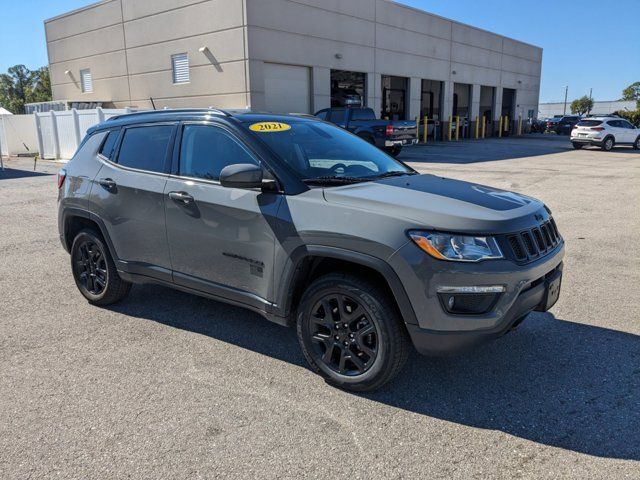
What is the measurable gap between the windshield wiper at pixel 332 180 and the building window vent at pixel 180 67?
22345 mm

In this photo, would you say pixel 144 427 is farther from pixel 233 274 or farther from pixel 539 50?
pixel 539 50

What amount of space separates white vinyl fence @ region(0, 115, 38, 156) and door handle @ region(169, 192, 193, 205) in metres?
26.7

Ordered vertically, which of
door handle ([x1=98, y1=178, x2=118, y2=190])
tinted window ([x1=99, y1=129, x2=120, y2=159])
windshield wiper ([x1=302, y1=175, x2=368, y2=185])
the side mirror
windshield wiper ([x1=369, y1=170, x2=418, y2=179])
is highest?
tinted window ([x1=99, y1=129, x2=120, y2=159])

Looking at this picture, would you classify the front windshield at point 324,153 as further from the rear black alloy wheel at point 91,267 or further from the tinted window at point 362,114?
the tinted window at point 362,114

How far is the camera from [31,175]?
17.7 metres

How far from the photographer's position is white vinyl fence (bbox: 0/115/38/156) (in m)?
26.9

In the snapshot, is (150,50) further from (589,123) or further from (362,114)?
(589,123)

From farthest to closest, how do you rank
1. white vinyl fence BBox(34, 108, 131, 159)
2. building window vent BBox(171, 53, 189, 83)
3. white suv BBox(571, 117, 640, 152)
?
white suv BBox(571, 117, 640, 152)
building window vent BBox(171, 53, 189, 83)
white vinyl fence BBox(34, 108, 131, 159)

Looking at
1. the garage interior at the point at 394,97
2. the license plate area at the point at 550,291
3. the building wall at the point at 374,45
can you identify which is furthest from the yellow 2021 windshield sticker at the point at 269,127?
the garage interior at the point at 394,97

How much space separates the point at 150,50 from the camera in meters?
25.3

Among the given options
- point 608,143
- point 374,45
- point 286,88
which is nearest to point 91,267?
point 286,88

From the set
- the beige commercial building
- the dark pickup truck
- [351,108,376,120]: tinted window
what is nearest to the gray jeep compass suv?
the dark pickup truck

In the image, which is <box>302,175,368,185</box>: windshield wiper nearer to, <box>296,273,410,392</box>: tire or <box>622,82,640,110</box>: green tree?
<box>296,273,410,392</box>: tire

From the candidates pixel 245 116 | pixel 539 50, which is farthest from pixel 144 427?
pixel 539 50
